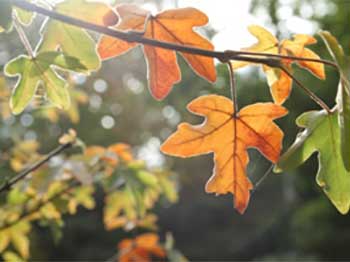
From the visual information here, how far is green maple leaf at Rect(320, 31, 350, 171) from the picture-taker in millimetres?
417

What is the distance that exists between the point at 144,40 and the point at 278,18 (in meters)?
6.99

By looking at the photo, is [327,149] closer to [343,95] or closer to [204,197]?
[343,95]

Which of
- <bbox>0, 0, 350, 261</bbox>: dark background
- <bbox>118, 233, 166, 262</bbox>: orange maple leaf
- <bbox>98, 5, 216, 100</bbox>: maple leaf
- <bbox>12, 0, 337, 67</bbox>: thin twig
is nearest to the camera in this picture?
<bbox>12, 0, 337, 67</bbox>: thin twig

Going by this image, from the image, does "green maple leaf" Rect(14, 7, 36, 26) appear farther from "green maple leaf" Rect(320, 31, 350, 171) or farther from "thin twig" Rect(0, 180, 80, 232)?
"thin twig" Rect(0, 180, 80, 232)

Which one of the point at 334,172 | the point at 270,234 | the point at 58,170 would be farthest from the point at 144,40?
the point at 270,234

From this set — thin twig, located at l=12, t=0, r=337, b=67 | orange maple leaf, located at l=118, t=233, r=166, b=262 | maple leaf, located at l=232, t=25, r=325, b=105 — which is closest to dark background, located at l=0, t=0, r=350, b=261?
orange maple leaf, located at l=118, t=233, r=166, b=262

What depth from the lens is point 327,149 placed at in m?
0.51

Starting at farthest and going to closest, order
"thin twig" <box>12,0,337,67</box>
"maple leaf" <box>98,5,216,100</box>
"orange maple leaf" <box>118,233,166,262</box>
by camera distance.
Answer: "orange maple leaf" <box>118,233,166,262</box>
"maple leaf" <box>98,5,216,100</box>
"thin twig" <box>12,0,337,67</box>

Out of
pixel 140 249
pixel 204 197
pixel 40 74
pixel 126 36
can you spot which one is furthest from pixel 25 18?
pixel 204 197

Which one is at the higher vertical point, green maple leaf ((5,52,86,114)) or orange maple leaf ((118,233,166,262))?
green maple leaf ((5,52,86,114))

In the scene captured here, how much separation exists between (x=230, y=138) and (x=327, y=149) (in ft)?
0.30

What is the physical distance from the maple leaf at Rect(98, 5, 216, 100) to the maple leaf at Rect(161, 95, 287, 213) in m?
0.03

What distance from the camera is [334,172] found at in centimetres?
51

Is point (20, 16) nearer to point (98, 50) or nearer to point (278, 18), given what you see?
point (98, 50)
